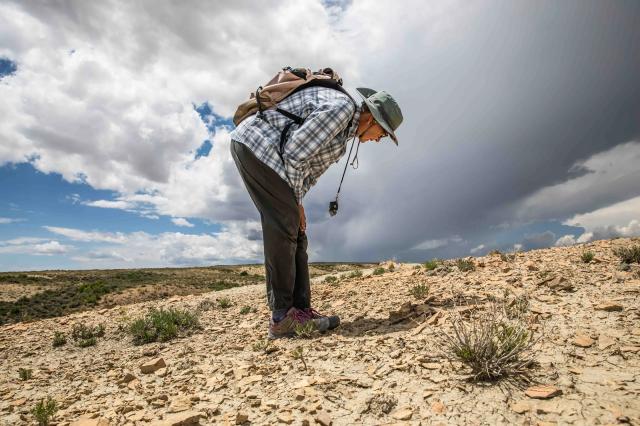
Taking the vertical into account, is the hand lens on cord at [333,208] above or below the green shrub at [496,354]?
above

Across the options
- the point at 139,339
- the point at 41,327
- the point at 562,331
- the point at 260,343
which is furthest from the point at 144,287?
the point at 562,331

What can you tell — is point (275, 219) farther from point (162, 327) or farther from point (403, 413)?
point (162, 327)

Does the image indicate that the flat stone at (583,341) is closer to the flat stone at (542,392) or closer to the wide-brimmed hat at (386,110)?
the flat stone at (542,392)

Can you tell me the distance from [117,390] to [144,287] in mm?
28439

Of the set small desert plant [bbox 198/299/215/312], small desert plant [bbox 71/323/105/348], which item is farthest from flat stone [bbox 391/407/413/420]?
small desert plant [bbox 198/299/215/312]

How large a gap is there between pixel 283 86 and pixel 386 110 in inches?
40.5

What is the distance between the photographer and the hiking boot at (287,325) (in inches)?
151

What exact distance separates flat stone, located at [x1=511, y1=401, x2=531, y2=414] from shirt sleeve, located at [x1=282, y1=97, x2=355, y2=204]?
7.73ft

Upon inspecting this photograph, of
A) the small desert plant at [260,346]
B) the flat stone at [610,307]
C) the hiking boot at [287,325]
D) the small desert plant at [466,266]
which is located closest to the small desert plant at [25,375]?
the small desert plant at [260,346]

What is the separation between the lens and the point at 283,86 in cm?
368

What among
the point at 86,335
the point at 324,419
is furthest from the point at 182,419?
the point at 86,335

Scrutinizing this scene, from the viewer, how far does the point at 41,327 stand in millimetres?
6484

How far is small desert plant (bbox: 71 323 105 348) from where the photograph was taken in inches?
201

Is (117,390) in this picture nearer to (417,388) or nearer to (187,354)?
(187,354)
